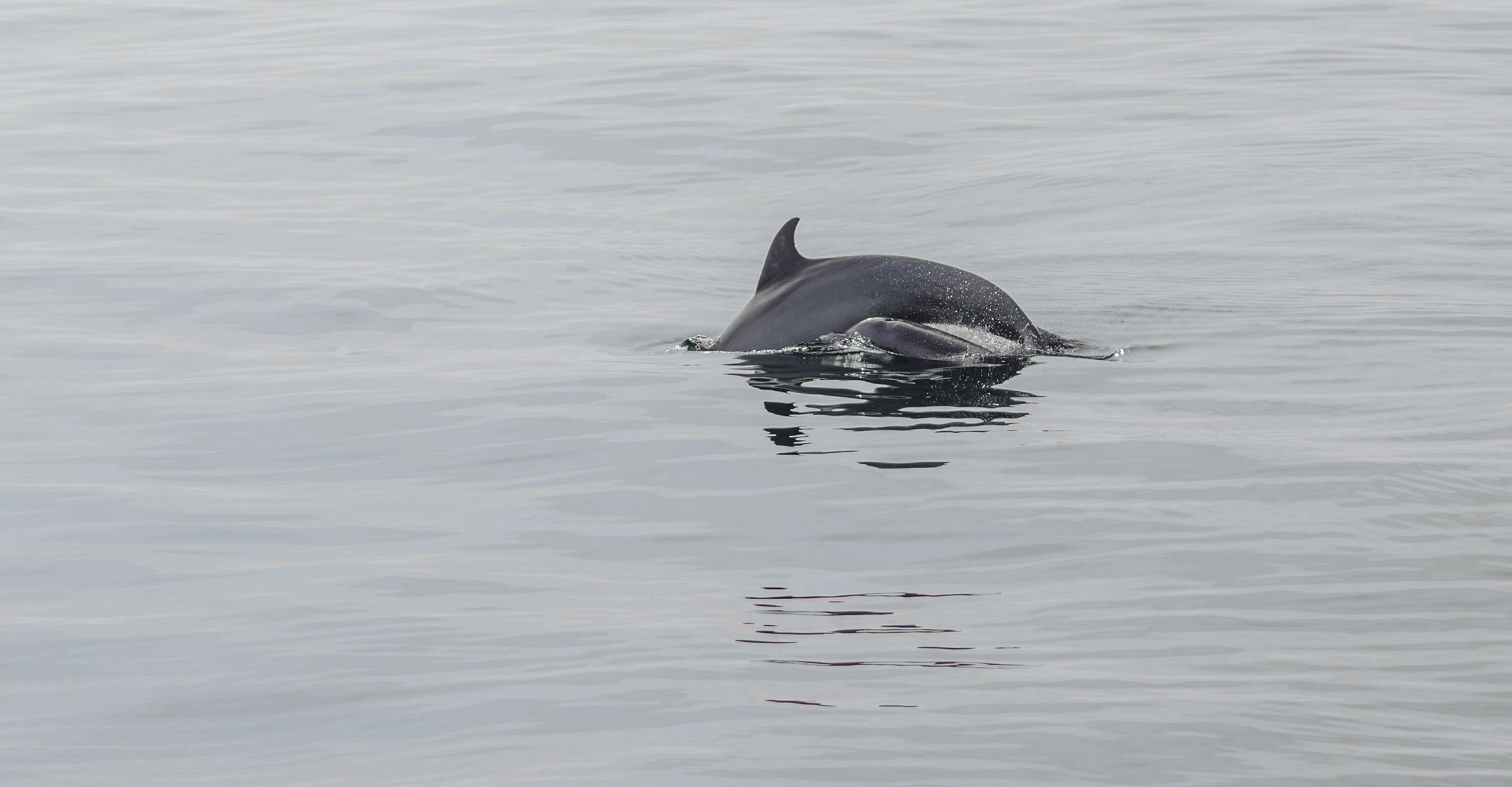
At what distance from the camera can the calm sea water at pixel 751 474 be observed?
19.3 feet

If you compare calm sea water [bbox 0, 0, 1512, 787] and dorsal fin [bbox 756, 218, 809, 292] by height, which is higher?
dorsal fin [bbox 756, 218, 809, 292]

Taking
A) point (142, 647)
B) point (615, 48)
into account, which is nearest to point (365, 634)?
point (142, 647)

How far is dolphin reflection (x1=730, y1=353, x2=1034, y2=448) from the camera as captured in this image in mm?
10055

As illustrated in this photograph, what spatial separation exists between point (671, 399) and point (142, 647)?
463 centimetres

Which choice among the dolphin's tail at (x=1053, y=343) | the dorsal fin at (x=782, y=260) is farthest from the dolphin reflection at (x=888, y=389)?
the dorsal fin at (x=782, y=260)

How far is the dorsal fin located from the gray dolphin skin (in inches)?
0.7

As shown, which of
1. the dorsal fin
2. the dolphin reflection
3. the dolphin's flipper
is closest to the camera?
the dolphin reflection

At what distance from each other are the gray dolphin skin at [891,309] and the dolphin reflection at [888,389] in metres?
0.18

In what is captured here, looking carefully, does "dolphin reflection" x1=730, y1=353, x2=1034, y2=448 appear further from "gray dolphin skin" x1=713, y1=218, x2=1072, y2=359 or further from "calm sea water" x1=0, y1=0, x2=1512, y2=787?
"gray dolphin skin" x1=713, y1=218, x2=1072, y2=359

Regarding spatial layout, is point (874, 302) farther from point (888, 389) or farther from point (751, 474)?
point (751, 474)

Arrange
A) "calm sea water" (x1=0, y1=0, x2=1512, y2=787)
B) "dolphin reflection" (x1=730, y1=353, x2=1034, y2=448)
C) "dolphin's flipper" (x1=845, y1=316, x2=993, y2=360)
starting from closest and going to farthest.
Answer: "calm sea water" (x1=0, y1=0, x2=1512, y2=787)
"dolphin reflection" (x1=730, y1=353, x2=1034, y2=448)
"dolphin's flipper" (x1=845, y1=316, x2=993, y2=360)

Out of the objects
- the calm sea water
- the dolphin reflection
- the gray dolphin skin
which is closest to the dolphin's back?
the gray dolphin skin

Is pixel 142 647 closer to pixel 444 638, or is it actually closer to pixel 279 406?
pixel 444 638

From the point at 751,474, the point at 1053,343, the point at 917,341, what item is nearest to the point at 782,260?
the point at 917,341
